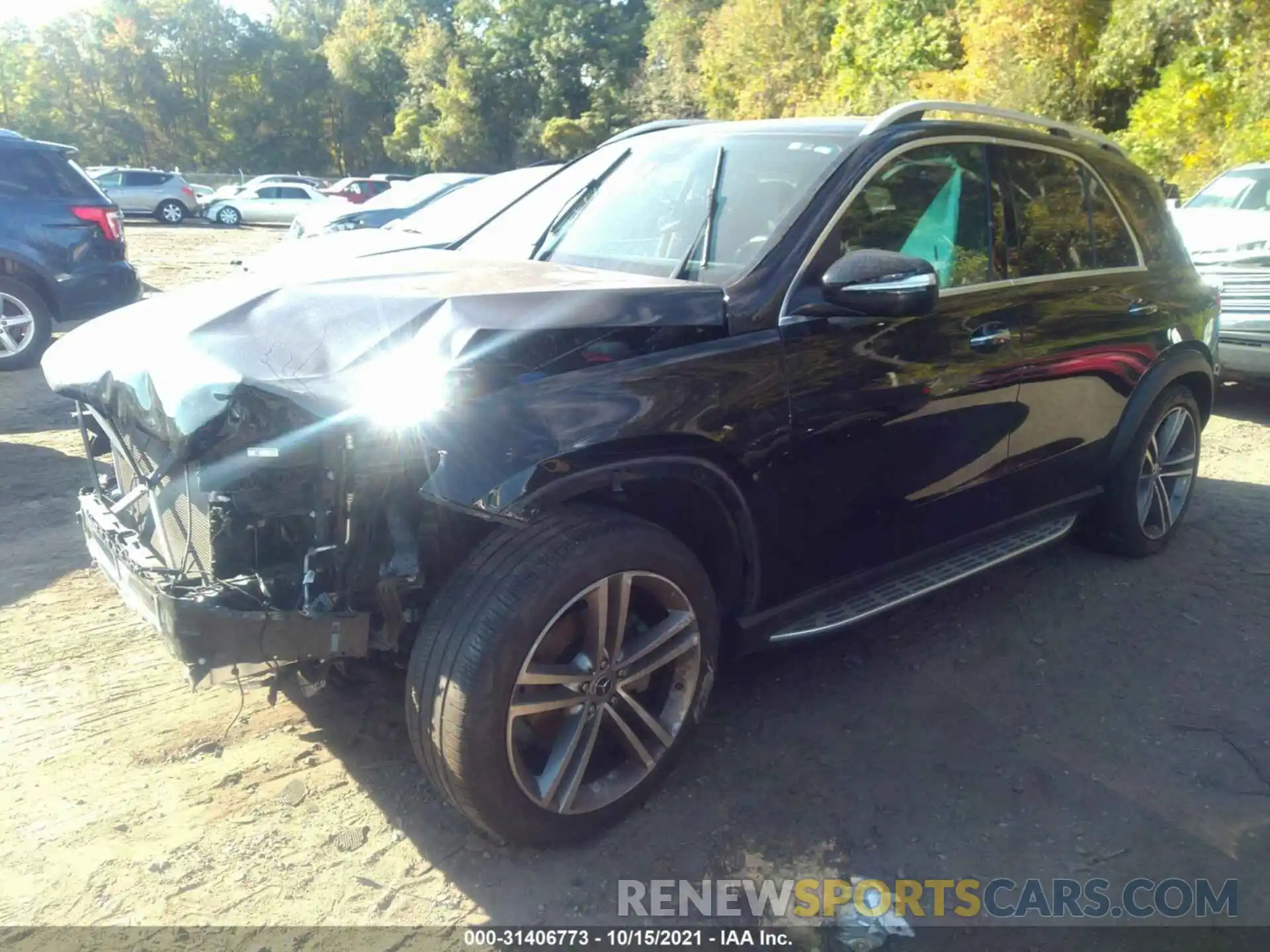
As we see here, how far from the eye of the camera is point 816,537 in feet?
10.4

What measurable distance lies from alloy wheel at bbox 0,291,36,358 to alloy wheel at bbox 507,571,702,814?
7.51m

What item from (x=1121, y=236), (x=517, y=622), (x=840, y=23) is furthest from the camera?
(x=840, y=23)

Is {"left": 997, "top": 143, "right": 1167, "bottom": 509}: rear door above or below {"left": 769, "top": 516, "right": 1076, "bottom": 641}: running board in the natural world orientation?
above

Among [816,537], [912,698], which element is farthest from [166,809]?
[912,698]

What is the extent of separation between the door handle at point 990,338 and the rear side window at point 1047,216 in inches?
10.2

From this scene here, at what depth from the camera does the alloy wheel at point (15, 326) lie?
26.9ft

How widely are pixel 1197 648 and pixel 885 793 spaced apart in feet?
5.90

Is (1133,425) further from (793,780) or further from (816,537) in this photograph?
(793,780)

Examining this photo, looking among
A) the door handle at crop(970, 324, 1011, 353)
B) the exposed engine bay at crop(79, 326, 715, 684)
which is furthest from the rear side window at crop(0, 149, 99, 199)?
the door handle at crop(970, 324, 1011, 353)

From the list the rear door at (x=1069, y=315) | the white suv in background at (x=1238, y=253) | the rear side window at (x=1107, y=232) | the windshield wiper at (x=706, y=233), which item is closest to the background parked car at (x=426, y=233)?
the windshield wiper at (x=706, y=233)

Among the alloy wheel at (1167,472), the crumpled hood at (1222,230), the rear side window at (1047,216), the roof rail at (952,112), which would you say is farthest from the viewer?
the crumpled hood at (1222,230)

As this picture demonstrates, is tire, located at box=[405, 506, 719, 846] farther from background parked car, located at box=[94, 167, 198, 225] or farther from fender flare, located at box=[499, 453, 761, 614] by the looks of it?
background parked car, located at box=[94, 167, 198, 225]

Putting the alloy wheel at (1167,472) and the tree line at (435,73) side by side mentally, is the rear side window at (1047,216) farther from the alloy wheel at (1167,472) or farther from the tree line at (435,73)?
the tree line at (435,73)

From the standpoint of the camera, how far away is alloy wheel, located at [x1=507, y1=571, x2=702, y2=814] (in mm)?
2609
